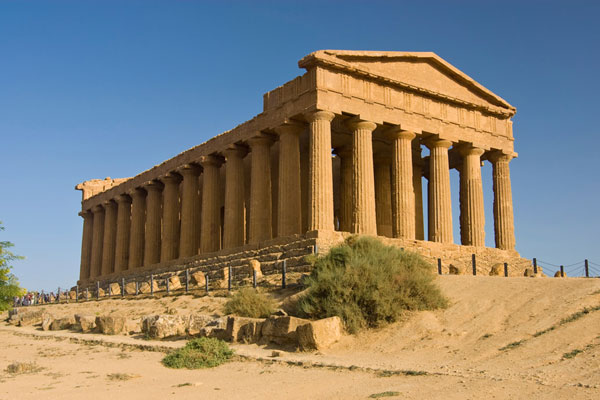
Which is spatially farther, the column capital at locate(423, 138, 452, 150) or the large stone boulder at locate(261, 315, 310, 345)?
the column capital at locate(423, 138, 452, 150)

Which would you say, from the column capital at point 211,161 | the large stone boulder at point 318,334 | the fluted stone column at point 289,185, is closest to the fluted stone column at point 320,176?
the fluted stone column at point 289,185

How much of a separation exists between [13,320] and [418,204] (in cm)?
2151

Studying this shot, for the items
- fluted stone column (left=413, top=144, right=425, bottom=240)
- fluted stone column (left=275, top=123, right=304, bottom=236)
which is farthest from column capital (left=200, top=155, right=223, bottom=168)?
fluted stone column (left=413, top=144, right=425, bottom=240)

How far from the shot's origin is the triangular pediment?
2800cm

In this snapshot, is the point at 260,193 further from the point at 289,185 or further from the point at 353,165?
the point at 353,165

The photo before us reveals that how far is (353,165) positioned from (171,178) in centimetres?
1507

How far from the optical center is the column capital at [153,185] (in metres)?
41.7

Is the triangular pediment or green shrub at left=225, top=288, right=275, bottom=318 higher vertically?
the triangular pediment

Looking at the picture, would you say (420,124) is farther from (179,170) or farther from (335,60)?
(179,170)

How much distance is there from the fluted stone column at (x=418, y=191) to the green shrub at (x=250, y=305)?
58.4ft

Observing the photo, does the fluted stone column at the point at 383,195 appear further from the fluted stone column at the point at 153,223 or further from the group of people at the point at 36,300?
the group of people at the point at 36,300

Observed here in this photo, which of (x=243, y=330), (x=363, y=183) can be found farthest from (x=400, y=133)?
(x=243, y=330)

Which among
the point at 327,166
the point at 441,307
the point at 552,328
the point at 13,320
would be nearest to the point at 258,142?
the point at 327,166

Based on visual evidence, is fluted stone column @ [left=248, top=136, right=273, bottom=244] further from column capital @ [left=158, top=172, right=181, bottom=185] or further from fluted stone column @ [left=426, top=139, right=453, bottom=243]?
column capital @ [left=158, top=172, right=181, bottom=185]
